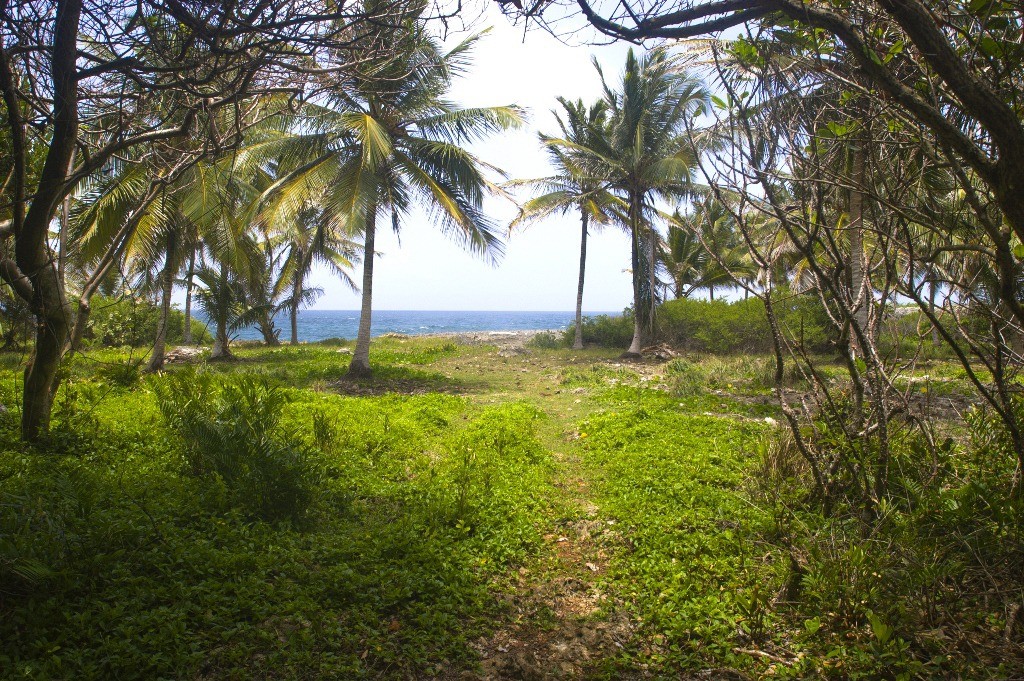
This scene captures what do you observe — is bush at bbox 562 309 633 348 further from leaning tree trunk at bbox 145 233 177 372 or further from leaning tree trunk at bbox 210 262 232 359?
leaning tree trunk at bbox 145 233 177 372

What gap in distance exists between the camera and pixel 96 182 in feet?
30.5

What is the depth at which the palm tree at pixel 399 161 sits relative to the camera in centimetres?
1141

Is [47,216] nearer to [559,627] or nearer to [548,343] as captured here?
[559,627]

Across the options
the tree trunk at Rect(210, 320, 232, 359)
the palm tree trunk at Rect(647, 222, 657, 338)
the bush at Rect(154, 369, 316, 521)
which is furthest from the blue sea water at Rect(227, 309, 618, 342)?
the bush at Rect(154, 369, 316, 521)

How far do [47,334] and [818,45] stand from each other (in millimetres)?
6116

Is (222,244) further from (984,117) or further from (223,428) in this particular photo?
(984,117)

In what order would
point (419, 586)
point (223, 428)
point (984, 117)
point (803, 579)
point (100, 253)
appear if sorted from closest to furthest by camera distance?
point (984, 117) < point (803, 579) < point (419, 586) < point (223, 428) < point (100, 253)

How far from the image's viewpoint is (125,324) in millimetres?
17797

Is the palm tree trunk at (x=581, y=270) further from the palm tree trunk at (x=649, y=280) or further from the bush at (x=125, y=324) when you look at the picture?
the bush at (x=125, y=324)

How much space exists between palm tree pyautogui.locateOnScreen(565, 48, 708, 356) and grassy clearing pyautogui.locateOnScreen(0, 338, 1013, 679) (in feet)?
39.4

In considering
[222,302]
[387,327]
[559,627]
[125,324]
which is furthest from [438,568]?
[387,327]

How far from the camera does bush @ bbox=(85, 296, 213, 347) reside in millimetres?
15938

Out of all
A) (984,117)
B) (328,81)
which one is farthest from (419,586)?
(328,81)

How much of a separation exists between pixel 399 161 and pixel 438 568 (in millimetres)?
10623
